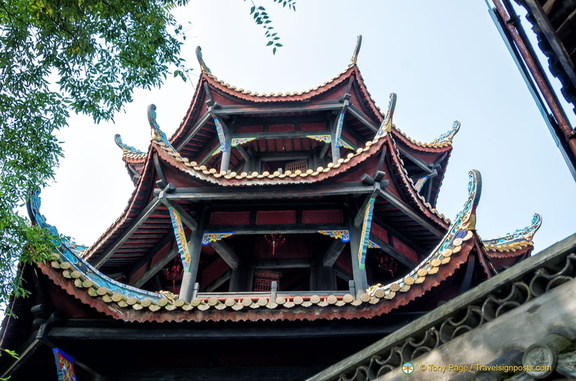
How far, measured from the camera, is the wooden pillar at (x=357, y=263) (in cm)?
777

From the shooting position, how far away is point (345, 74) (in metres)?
11.2

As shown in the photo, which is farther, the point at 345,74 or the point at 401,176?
the point at 345,74

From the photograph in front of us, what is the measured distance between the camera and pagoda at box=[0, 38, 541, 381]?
6.13 metres

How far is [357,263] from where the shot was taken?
26.6 feet

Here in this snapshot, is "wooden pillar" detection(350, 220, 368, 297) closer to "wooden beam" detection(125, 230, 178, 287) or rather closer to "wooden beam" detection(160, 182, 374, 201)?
"wooden beam" detection(160, 182, 374, 201)

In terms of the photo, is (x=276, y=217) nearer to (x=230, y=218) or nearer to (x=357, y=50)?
(x=230, y=218)

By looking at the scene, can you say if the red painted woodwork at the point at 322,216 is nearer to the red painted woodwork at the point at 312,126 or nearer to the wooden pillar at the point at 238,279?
the wooden pillar at the point at 238,279

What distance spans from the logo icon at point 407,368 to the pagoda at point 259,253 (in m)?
2.27

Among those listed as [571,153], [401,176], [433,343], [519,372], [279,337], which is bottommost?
[519,372]

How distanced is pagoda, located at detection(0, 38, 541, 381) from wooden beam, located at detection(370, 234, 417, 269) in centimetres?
4

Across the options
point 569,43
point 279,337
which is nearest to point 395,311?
point 279,337

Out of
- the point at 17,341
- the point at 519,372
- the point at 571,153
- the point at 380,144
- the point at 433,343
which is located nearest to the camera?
the point at 519,372

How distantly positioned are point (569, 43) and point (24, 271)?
23.5 feet

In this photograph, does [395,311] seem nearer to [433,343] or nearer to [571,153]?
[433,343]
